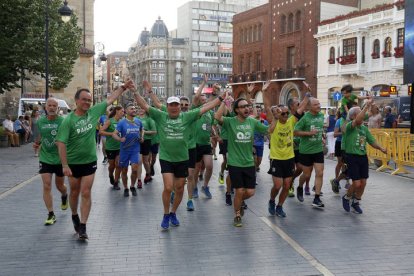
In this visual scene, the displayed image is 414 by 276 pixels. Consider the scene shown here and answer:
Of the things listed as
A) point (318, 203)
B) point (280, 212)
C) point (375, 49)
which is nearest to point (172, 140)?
point (280, 212)

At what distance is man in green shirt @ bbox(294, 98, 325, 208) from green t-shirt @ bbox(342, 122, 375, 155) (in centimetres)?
57

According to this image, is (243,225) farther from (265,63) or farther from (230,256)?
(265,63)

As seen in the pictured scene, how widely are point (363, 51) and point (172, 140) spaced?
32.2 meters

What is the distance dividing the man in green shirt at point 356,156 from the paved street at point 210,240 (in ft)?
1.08

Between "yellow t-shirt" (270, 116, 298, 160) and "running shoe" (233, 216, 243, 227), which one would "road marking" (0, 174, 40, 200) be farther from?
"yellow t-shirt" (270, 116, 298, 160)

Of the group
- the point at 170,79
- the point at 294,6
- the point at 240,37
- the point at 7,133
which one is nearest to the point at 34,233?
the point at 7,133

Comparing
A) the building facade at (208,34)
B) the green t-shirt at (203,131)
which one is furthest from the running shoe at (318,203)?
the building facade at (208,34)

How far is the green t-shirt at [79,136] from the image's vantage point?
20.9 feet

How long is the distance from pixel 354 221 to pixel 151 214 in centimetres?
318

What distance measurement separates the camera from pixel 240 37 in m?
53.9

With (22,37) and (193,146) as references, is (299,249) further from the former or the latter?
(22,37)

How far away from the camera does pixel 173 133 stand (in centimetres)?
705

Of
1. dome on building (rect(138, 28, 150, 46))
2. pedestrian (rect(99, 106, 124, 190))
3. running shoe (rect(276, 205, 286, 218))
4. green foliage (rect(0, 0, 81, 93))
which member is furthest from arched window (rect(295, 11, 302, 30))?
dome on building (rect(138, 28, 150, 46))

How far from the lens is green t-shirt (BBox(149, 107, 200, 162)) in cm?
705
